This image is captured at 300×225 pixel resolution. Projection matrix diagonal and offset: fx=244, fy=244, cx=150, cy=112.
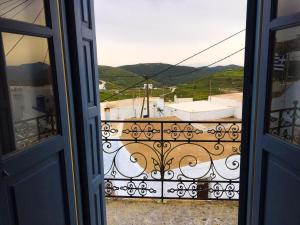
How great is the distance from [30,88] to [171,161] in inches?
83.3

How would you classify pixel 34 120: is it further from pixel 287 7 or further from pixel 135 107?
pixel 135 107

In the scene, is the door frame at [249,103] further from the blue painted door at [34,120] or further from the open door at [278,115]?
the blue painted door at [34,120]

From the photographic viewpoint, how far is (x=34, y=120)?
136cm

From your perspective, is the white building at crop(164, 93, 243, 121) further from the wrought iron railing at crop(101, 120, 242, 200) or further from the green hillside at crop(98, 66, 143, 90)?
the wrought iron railing at crop(101, 120, 242, 200)

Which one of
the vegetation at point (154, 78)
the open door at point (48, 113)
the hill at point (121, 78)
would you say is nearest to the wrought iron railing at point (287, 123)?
the open door at point (48, 113)

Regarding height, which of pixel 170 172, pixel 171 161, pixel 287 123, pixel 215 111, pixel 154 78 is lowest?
pixel 170 172

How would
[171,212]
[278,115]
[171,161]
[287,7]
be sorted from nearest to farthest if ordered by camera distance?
[287,7], [278,115], [171,212], [171,161]

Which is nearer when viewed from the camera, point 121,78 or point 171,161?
point 171,161

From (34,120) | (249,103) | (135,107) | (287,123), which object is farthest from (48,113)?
(135,107)

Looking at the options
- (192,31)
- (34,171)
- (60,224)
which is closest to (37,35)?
(34,171)

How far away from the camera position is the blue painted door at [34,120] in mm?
1113

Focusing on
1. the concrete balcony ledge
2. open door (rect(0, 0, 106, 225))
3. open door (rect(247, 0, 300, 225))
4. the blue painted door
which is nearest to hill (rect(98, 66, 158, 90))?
the concrete balcony ledge

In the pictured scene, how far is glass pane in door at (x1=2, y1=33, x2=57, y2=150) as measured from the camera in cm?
120

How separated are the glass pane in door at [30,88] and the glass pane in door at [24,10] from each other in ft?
0.28
